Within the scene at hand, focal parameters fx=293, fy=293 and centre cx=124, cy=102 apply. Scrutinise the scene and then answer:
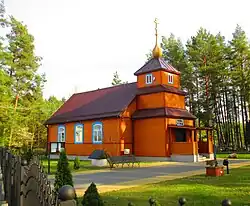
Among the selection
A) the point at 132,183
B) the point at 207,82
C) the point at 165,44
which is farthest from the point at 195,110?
the point at 132,183

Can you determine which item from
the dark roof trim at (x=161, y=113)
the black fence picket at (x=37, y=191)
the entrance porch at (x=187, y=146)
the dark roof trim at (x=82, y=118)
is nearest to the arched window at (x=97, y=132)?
the dark roof trim at (x=82, y=118)

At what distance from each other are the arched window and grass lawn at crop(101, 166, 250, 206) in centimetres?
1479

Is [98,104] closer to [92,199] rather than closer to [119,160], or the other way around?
[119,160]

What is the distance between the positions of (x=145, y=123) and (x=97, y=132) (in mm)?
4333

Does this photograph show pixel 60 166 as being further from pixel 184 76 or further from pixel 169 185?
pixel 184 76

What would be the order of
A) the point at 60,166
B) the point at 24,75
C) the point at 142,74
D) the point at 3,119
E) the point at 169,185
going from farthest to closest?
the point at 24,75 < the point at 3,119 < the point at 142,74 < the point at 169,185 < the point at 60,166

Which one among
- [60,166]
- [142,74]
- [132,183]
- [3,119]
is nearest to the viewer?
[60,166]

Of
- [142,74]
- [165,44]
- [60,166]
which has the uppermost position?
[165,44]

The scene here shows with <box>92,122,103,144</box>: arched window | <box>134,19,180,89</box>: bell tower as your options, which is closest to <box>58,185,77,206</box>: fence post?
<box>134,19,180,89</box>: bell tower

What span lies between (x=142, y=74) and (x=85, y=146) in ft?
26.1

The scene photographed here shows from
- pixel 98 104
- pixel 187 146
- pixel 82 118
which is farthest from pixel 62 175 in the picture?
pixel 98 104

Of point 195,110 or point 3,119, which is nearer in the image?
point 3,119

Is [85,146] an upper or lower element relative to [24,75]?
lower

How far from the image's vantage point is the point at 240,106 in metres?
40.2
